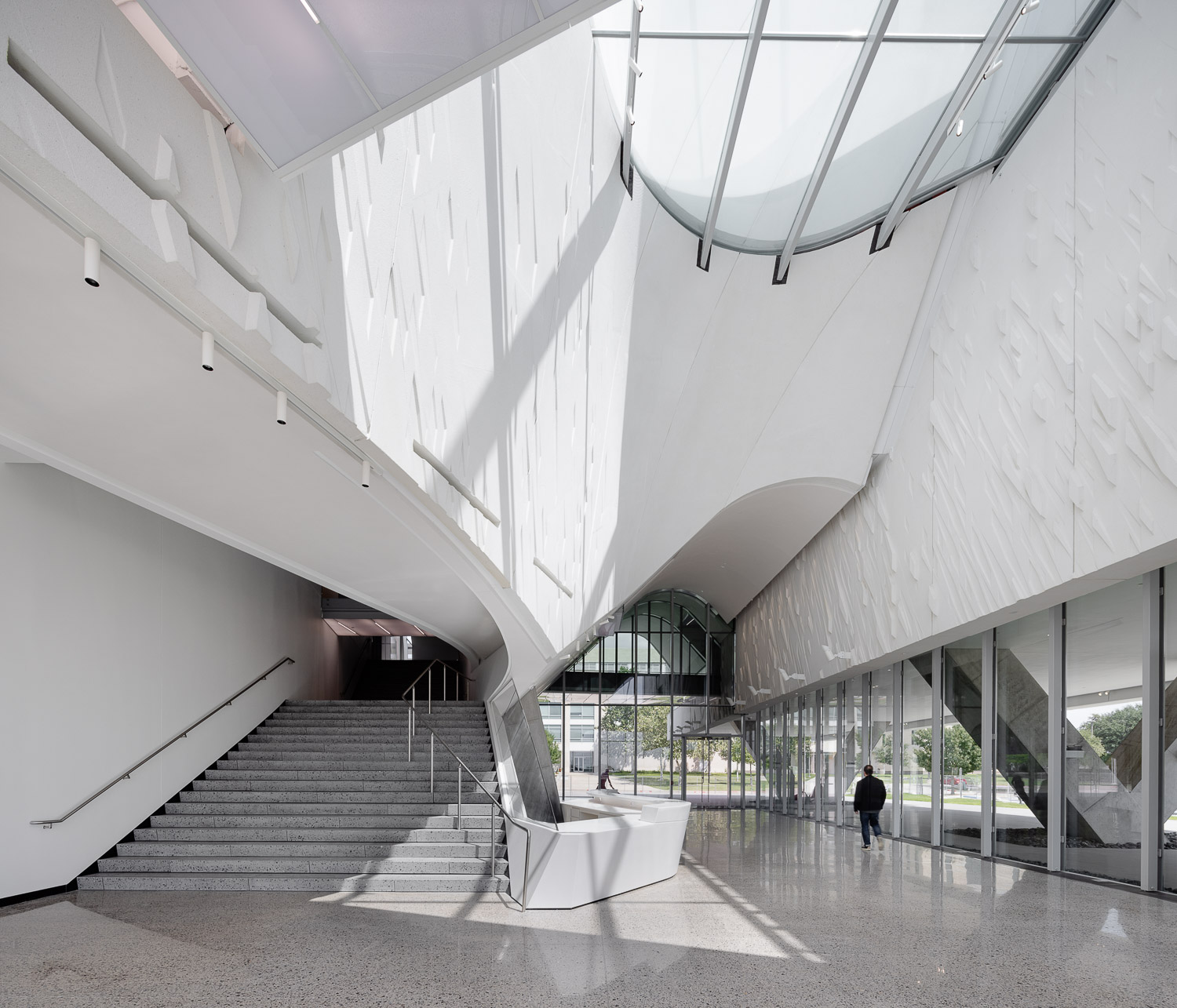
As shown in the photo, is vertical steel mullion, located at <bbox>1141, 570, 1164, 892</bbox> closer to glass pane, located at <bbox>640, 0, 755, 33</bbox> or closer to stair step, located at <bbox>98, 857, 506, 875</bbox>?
stair step, located at <bbox>98, 857, 506, 875</bbox>

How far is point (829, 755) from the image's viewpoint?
2047 centimetres

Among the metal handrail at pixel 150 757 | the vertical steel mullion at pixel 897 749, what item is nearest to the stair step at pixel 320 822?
the metal handrail at pixel 150 757

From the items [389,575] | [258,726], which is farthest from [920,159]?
[258,726]

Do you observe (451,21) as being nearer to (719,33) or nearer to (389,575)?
(719,33)

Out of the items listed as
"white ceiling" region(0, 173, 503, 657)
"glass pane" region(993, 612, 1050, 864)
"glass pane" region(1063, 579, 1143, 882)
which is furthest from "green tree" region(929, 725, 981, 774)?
"white ceiling" region(0, 173, 503, 657)

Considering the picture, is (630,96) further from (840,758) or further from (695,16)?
(840,758)

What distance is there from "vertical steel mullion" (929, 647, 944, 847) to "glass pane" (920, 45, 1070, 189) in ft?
23.6

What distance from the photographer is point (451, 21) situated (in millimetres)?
2691

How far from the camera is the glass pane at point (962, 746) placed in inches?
502

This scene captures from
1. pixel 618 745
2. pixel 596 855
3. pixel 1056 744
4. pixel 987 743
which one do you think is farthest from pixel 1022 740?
pixel 618 745

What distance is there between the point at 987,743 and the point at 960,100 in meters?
8.10

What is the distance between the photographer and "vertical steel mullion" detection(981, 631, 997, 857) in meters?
12.2

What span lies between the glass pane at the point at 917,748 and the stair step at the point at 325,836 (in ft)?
25.3

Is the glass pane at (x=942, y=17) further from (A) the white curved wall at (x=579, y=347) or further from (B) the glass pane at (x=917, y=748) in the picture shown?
(B) the glass pane at (x=917, y=748)
